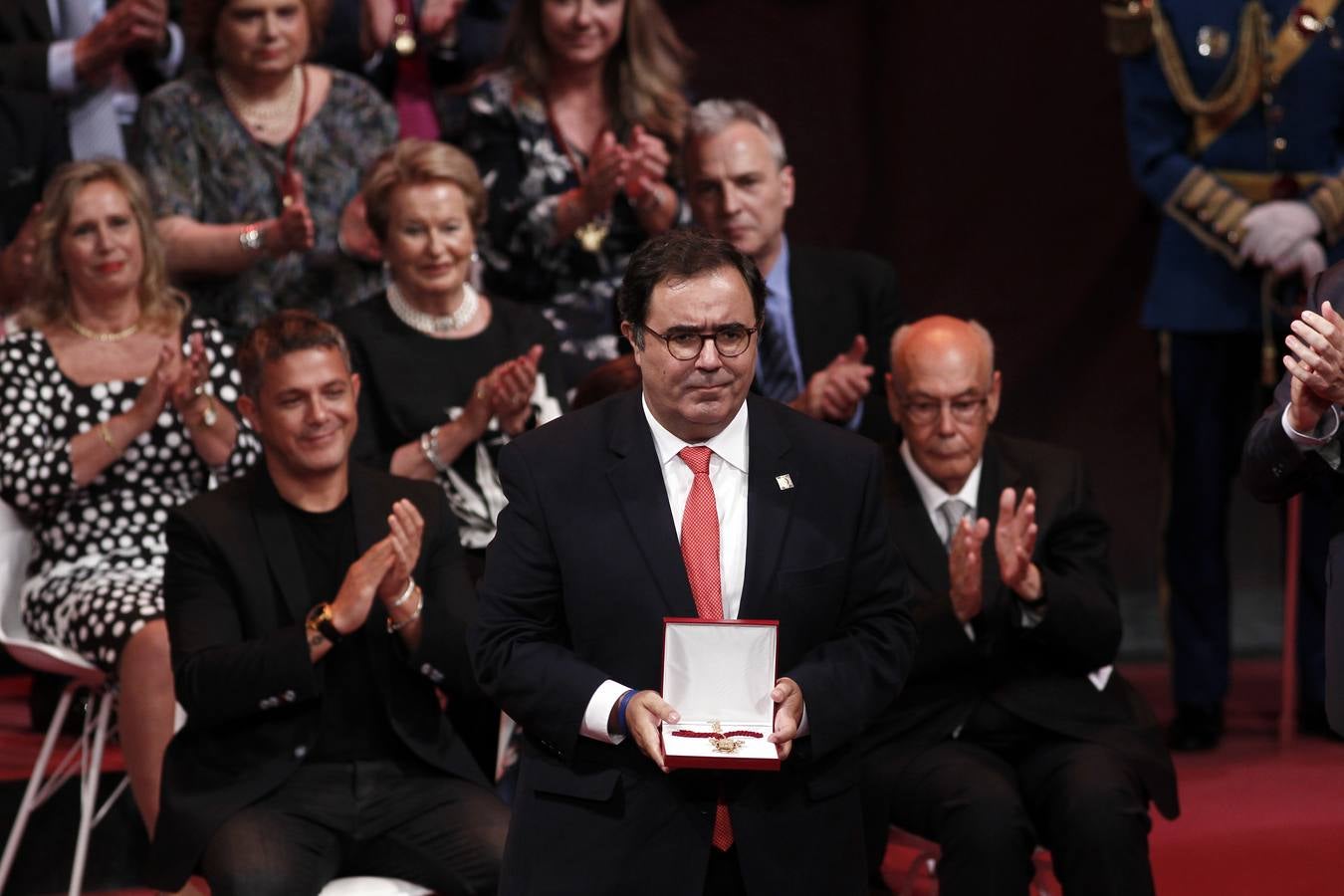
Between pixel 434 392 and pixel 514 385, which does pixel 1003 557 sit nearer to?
pixel 514 385

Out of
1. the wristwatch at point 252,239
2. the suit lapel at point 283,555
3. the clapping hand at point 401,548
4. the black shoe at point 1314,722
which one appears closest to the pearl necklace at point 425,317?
the wristwatch at point 252,239

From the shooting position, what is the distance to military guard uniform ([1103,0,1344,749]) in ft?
16.7

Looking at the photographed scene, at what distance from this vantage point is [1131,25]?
514 centimetres

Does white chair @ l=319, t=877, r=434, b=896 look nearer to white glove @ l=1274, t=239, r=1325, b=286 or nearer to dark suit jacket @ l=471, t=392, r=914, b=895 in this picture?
dark suit jacket @ l=471, t=392, r=914, b=895

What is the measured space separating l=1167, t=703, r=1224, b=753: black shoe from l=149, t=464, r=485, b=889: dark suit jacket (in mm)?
2160

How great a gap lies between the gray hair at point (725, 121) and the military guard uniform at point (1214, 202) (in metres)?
1.06

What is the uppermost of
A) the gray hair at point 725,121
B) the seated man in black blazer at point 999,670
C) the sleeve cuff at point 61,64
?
the sleeve cuff at point 61,64

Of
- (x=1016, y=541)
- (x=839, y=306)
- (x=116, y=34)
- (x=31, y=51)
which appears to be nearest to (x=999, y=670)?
(x=1016, y=541)

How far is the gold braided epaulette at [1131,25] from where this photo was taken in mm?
5133

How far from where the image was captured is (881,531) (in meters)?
2.93

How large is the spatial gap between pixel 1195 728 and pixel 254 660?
267 cm

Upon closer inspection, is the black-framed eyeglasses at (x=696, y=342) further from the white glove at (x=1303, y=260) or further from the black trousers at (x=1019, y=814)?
the white glove at (x=1303, y=260)

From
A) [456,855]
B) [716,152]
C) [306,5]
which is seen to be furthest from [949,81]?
[456,855]

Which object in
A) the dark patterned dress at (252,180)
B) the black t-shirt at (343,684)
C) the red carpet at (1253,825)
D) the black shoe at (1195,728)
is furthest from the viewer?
the black shoe at (1195,728)
